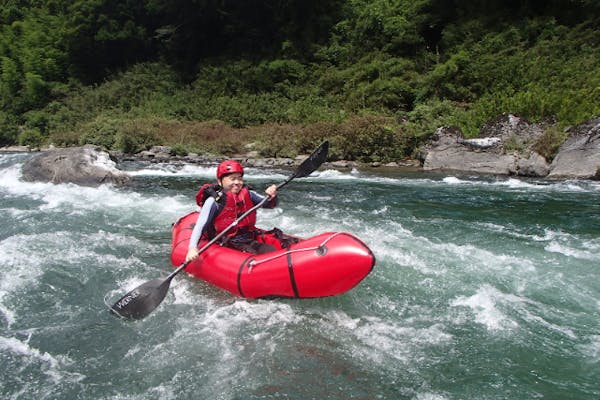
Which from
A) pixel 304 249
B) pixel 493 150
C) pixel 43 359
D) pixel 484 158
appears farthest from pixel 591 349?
pixel 493 150

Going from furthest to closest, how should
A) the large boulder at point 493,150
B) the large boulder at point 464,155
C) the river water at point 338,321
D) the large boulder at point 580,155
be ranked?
the large boulder at point 464,155 < the large boulder at point 493,150 < the large boulder at point 580,155 < the river water at point 338,321

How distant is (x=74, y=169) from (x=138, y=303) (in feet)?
22.4

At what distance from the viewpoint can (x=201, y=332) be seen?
3209 mm

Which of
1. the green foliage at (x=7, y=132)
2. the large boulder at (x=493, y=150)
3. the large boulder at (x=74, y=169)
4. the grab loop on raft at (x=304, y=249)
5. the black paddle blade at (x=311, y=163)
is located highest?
the black paddle blade at (x=311, y=163)

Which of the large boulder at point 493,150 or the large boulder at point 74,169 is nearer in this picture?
the large boulder at point 74,169

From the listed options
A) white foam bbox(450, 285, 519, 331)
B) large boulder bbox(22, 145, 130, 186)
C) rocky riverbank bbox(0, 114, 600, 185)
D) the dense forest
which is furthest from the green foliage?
white foam bbox(450, 285, 519, 331)

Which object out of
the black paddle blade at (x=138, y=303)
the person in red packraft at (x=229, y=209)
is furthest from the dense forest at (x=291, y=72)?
the black paddle blade at (x=138, y=303)

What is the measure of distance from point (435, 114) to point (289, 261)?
421 inches

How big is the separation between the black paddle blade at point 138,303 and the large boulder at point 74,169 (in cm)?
625

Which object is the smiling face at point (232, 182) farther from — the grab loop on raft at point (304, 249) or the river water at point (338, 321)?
the river water at point (338, 321)

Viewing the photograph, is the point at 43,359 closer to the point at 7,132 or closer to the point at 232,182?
the point at 232,182

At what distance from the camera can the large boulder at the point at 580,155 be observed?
28.4ft

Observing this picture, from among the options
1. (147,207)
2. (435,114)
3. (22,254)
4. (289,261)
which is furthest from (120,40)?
(289,261)

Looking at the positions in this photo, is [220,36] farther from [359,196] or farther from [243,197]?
[243,197]
